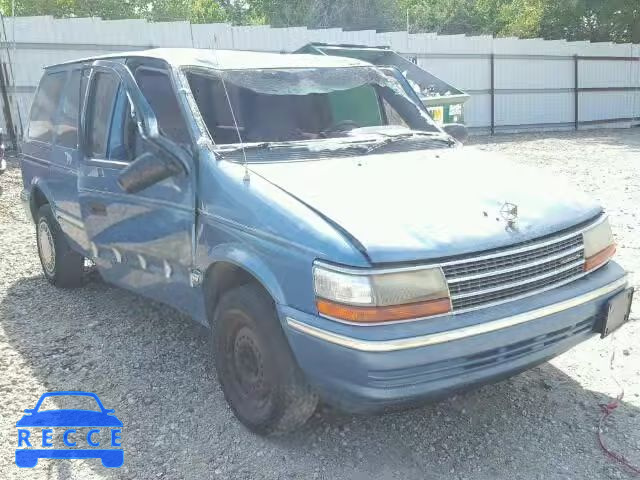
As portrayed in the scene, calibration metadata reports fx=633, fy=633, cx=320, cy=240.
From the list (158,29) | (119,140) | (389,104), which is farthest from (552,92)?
(119,140)

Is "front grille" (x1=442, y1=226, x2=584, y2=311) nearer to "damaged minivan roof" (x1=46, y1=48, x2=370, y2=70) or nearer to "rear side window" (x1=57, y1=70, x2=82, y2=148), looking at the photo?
"damaged minivan roof" (x1=46, y1=48, x2=370, y2=70)

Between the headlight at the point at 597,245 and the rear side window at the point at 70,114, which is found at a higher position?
the rear side window at the point at 70,114

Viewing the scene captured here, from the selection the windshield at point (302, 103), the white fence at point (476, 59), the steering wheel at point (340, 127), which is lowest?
the steering wheel at point (340, 127)

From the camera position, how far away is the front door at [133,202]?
3.55 meters

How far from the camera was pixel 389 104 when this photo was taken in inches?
179

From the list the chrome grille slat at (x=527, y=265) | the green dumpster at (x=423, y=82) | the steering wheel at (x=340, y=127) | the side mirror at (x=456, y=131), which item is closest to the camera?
the chrome grille slat at (x=527, y=265)

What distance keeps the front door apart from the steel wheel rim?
108 centimetres

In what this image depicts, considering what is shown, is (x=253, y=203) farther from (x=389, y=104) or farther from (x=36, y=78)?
(x=36, y=78)

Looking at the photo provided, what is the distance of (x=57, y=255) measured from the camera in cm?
530

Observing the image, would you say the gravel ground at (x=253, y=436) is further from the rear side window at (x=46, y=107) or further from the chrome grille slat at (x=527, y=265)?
the rear side window at (x=46, y=107)

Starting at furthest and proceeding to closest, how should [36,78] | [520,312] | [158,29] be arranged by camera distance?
[158,29] < [36,78] < [520,312]

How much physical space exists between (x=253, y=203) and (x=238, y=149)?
578 mm

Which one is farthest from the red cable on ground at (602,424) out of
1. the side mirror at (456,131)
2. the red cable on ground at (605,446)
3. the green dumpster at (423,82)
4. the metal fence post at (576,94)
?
the metal fence post at (576,94)

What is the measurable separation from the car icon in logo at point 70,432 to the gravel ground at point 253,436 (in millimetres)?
50
